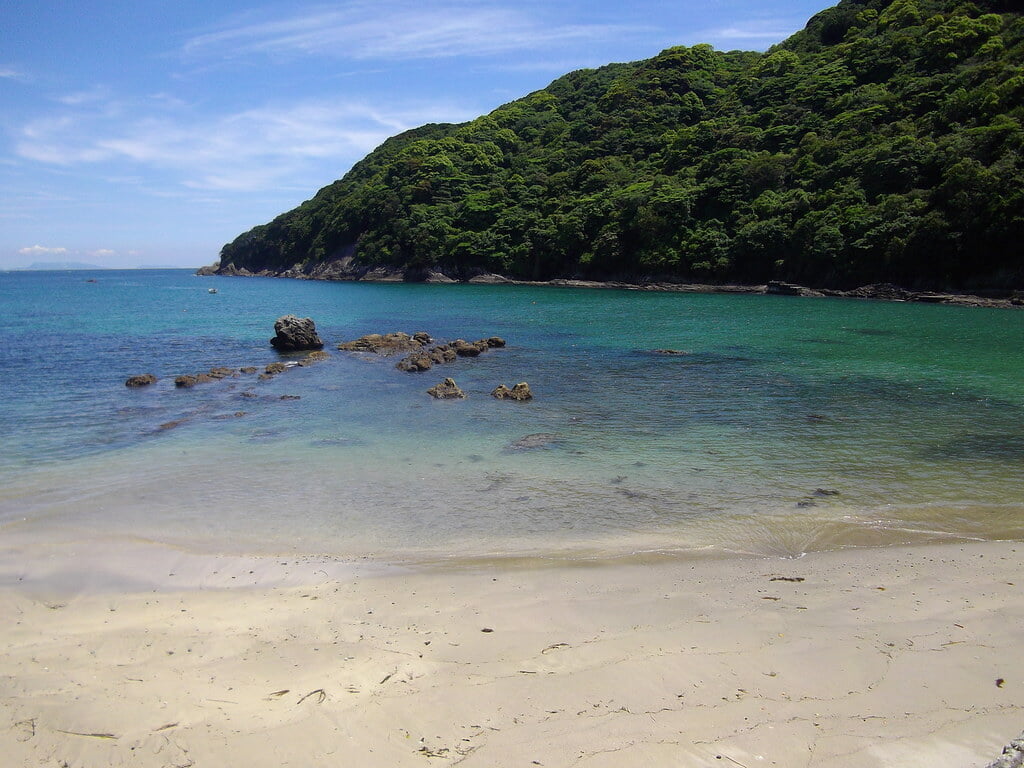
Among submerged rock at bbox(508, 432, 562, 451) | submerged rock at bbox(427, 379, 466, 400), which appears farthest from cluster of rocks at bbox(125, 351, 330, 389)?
submerged rock at bbox(508, 432, 562, 451)

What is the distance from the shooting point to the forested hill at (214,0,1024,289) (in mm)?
55750

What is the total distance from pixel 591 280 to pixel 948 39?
158 feet

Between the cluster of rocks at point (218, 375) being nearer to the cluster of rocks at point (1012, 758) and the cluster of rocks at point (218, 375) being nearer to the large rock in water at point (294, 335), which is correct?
the large rock in water at point (294, 335)

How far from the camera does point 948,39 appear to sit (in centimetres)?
Result: 7012

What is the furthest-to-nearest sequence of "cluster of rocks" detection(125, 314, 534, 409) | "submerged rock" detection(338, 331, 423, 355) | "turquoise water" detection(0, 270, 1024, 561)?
"submerged rock" detection(338, 331, 423, 355) → "cluster of rocks" detection(125, 314, 534, 409) → "turquoise water" detection(0, 270, 1024, 561)

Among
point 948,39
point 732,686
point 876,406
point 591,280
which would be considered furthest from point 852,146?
point 732,686

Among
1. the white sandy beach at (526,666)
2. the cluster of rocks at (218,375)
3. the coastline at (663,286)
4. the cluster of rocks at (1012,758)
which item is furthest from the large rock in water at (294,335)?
the coastline at (663,286)

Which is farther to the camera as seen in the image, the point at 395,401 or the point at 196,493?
the point at 395,401

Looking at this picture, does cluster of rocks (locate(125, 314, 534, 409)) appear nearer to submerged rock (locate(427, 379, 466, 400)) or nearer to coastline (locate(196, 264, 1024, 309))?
submerged rock (locate(427, 379, 466, 400))

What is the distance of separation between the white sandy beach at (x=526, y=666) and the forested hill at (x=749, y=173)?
5826cm

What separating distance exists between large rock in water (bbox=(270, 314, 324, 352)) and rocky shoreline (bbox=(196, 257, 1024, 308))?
50493 millimetres

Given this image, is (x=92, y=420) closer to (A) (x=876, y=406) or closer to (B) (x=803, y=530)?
(B) (x=803, y=530)

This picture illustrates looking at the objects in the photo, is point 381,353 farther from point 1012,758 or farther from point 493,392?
point 1012,758

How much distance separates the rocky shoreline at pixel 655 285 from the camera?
170ft
